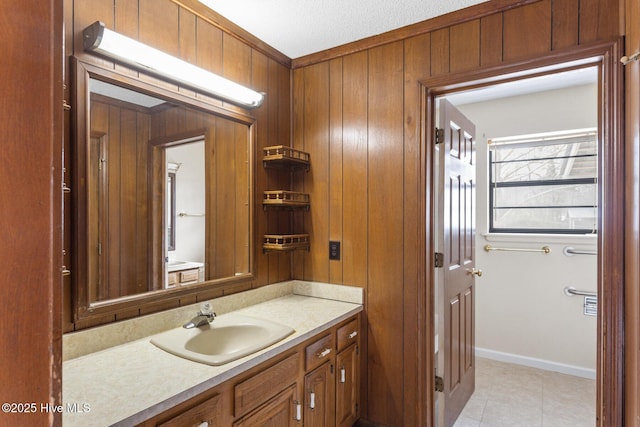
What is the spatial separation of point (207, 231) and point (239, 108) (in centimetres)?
72

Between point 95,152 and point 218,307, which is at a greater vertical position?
point 95,152

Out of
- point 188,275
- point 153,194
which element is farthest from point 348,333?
point 153,194

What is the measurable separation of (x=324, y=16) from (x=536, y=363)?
3171 millimetres

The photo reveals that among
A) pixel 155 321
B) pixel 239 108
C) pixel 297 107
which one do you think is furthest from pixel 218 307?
pixel 297 107

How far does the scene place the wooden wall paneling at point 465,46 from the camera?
1759 mm

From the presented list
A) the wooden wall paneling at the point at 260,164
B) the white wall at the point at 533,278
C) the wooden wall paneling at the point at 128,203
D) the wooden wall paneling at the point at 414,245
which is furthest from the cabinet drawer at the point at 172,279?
the white wall at the point at 533,278

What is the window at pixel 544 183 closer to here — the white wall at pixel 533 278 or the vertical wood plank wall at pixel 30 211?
the white wall at pixel 533 278

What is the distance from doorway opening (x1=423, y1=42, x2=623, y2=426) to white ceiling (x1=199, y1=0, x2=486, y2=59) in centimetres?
38

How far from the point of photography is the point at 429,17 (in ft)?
6.04

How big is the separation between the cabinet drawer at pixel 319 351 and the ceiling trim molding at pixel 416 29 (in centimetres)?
169

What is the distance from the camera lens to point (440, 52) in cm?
186

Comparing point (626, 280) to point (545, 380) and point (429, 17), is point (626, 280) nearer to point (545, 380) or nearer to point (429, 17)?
point (429, 17)

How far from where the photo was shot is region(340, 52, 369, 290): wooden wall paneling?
209cm

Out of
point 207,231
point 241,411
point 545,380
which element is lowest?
point 545,380
